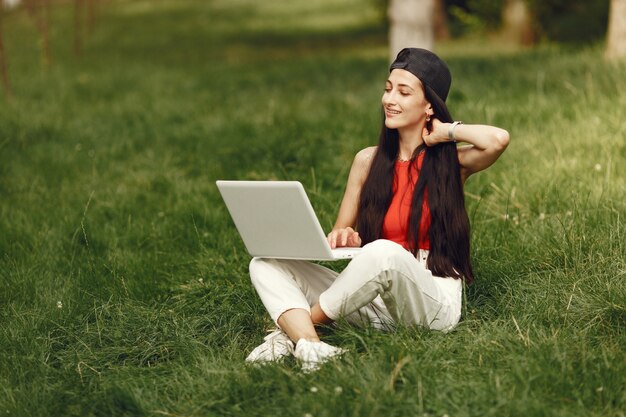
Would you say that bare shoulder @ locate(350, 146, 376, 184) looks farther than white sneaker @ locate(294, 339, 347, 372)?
Yes

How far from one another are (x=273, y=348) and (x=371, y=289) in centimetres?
42

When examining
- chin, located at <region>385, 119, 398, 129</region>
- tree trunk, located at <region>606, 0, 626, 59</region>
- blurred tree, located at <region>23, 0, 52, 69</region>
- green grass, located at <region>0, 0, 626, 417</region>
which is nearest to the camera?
green grass, located at <region>0, 0, 626, 417</region>

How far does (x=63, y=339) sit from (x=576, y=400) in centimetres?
203

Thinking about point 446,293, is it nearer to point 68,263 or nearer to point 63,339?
point 63,339

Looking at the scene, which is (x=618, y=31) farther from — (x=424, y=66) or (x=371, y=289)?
(x=371, y=289)

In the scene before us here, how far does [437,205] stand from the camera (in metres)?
3.55

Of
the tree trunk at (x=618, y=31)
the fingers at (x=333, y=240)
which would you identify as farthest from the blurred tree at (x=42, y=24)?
the fingers at (x=333, y=240)

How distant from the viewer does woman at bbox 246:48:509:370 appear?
3371 mm

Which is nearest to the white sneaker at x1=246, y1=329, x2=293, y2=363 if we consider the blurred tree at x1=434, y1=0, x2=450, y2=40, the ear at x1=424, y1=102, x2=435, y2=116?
the ear at x1=424, y1=102, x2=435, y2=116

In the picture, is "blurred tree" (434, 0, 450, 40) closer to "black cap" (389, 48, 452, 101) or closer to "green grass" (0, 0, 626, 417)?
"green grass" (0, 0, 626, 417)

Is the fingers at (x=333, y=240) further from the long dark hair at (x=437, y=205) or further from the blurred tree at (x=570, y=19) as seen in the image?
the blurred tree at (x=570, y=19)

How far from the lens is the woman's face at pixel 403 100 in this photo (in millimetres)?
3551

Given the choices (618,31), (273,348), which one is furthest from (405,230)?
(618,31)

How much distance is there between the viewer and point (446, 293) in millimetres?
3525
